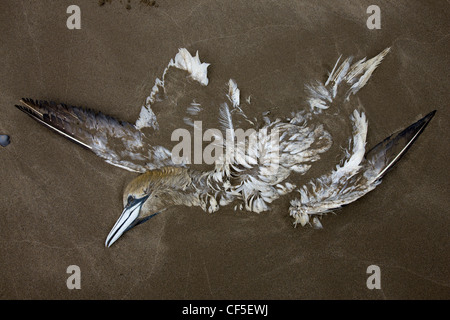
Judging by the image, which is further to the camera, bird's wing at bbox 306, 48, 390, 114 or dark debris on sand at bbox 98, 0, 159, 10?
dark debris on sand at bbox 98, 0, 159, 10

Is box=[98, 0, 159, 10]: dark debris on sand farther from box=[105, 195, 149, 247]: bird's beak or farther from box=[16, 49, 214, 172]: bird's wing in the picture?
box=[105, 195, 149, 247]: bird's beak

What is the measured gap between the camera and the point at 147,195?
314 centimetres

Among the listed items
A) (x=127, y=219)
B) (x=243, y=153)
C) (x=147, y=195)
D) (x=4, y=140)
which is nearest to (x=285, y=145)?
(x=243, y=153)

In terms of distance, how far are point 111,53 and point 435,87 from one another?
3076 mm

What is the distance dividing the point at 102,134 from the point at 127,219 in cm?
79

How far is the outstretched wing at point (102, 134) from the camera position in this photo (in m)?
3.15

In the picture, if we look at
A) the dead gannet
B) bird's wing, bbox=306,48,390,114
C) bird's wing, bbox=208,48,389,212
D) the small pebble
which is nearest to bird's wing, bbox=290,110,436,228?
the dead gannet

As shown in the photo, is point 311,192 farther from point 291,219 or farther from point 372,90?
point 372,90

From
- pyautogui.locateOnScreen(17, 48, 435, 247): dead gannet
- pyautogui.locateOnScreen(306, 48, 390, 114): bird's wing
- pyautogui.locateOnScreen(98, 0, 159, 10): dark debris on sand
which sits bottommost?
pyautogui.locateOnScreen(17, 48, 435, 247): dead gannet

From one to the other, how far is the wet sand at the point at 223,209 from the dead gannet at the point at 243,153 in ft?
0.45

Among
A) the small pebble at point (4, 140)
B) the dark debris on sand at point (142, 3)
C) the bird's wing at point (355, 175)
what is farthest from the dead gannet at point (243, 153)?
the dark debris on sand at point (142, 3)

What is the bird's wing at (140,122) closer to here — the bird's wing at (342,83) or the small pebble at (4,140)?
the small pebble at (4,140)

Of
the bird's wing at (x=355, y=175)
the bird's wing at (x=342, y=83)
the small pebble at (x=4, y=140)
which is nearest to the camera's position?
the bird's wing at (x=355, y=175)

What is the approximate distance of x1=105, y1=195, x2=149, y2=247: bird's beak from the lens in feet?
10.4
